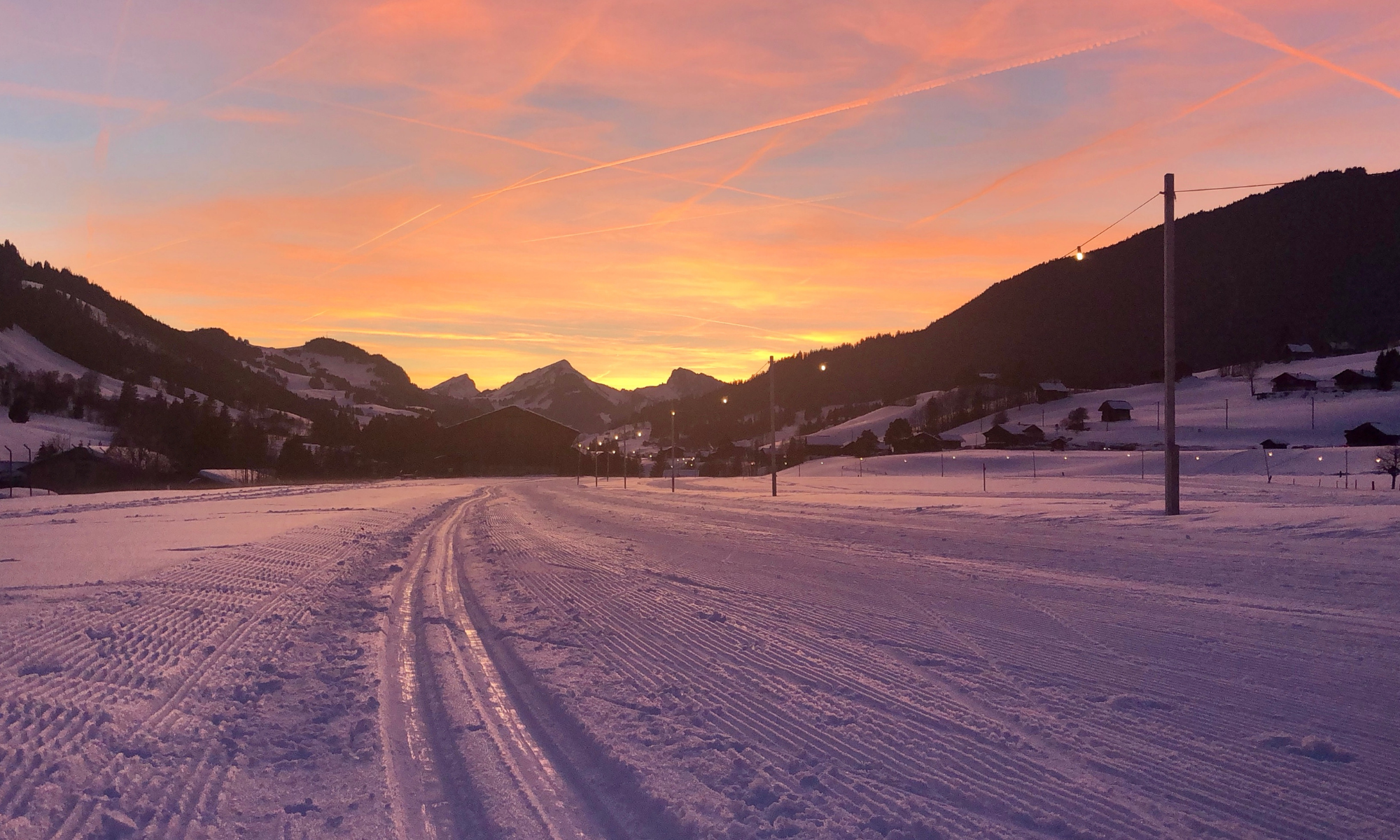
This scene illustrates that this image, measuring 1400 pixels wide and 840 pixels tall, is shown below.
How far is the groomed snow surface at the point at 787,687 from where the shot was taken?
160 inches

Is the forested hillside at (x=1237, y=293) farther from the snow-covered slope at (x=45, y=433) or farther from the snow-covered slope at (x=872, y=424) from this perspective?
the snow-covered slope at (x=45, y=433)

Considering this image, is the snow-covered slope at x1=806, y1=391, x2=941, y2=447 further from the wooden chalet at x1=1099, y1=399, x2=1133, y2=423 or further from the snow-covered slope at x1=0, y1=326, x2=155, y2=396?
the snow-covered slope at x1=0, y1=326, x2=155, y2=396

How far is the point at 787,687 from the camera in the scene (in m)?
6.20

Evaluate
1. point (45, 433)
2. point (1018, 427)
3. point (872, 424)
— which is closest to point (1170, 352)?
point (1018, 427)

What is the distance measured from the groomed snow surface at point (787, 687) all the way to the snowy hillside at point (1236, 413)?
74830mm

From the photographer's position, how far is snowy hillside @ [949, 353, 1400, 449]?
79.1 meters

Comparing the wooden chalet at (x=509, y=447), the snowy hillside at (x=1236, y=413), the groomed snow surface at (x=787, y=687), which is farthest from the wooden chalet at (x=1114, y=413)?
the groomed snow surface at (x=787, y=687)

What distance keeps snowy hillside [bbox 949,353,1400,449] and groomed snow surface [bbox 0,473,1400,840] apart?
246 feet

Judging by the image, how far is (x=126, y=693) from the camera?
5.93 meters

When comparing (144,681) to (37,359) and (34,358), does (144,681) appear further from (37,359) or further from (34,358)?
(37,359)

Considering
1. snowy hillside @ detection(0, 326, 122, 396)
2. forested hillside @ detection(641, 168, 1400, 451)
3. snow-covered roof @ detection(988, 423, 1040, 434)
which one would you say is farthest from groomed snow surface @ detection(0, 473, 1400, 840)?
snowy hillside @ detection(0, 326, 122, 396)

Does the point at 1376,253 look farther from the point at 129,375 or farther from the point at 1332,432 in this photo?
the point at 129,375

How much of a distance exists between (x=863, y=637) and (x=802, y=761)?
3.29 m

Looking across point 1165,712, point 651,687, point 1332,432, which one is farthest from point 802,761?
point 1332,432
